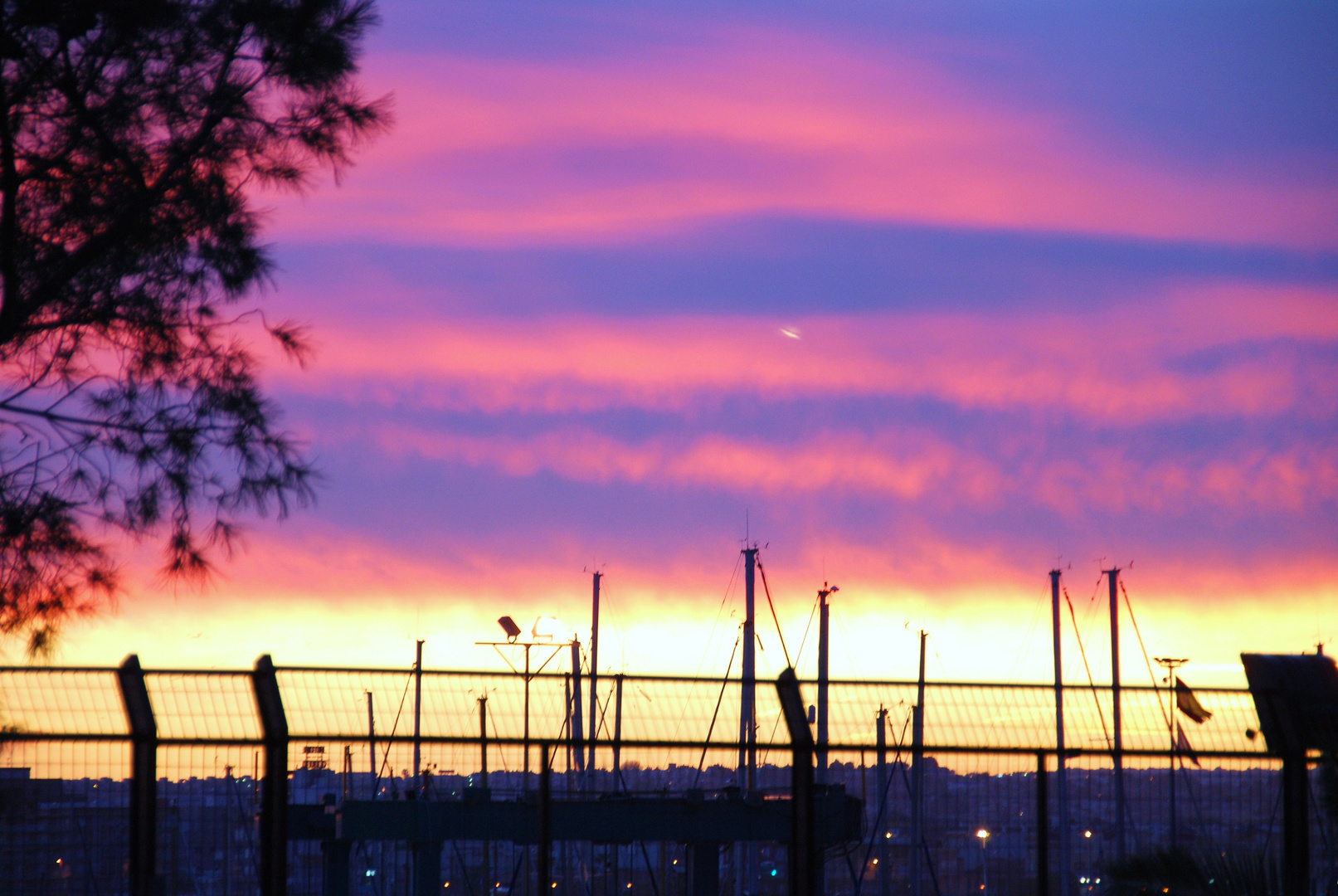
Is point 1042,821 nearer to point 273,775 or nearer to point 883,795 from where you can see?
point 883,795

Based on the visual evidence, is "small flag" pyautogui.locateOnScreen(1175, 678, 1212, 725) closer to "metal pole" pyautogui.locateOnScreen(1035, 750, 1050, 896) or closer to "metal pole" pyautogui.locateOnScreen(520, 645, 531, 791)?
"metal pole" pyautogui.locateOnScreen(1035, 750, 1050, 896)

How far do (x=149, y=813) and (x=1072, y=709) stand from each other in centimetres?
568

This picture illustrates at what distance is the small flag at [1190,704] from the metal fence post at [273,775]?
559 cm

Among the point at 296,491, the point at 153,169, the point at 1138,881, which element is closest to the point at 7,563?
the point at 296,491

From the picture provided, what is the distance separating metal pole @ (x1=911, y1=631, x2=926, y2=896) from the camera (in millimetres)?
8181

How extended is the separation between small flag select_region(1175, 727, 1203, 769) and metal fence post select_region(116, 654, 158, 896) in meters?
6.21

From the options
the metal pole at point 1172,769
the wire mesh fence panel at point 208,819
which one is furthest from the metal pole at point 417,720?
the metal pole at point 1172,769

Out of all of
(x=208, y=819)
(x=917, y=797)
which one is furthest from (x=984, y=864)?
(x=208, y=819)

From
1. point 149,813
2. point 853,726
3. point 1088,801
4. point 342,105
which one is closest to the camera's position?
point 149,813

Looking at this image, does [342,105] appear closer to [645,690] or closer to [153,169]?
[153,169]

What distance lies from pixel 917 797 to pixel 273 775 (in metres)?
3.87

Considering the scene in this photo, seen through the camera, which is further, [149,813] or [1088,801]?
[1088,801]

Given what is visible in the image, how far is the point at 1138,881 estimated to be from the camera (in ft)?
28.7

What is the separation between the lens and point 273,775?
26.0 ft
